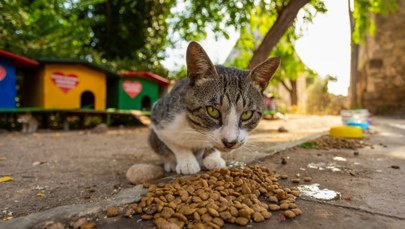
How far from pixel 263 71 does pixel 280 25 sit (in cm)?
258

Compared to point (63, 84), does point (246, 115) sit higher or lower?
lower

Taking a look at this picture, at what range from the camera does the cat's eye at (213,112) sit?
159 cm

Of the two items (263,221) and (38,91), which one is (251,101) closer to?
(263,221)

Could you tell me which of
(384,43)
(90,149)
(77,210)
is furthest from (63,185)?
(384,43)

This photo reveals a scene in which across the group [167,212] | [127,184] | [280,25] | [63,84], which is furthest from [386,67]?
[167,212]

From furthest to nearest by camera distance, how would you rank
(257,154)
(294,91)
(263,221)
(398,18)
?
(294,91), (398,18), (257,154), (263,221)

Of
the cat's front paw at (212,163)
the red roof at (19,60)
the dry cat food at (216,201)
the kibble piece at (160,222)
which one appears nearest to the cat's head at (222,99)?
the dry cat food at (216,201)

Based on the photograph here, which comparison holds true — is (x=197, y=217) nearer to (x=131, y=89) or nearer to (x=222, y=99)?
(x=222, y=99)

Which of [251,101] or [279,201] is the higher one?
[251,101]

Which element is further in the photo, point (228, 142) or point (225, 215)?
point (228, 142)

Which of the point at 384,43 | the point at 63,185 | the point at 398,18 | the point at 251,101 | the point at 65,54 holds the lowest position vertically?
the point at 63,185

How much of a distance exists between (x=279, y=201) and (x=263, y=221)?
0.20 metres

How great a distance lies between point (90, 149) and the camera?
3.33 meters

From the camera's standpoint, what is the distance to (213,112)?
1598mm
